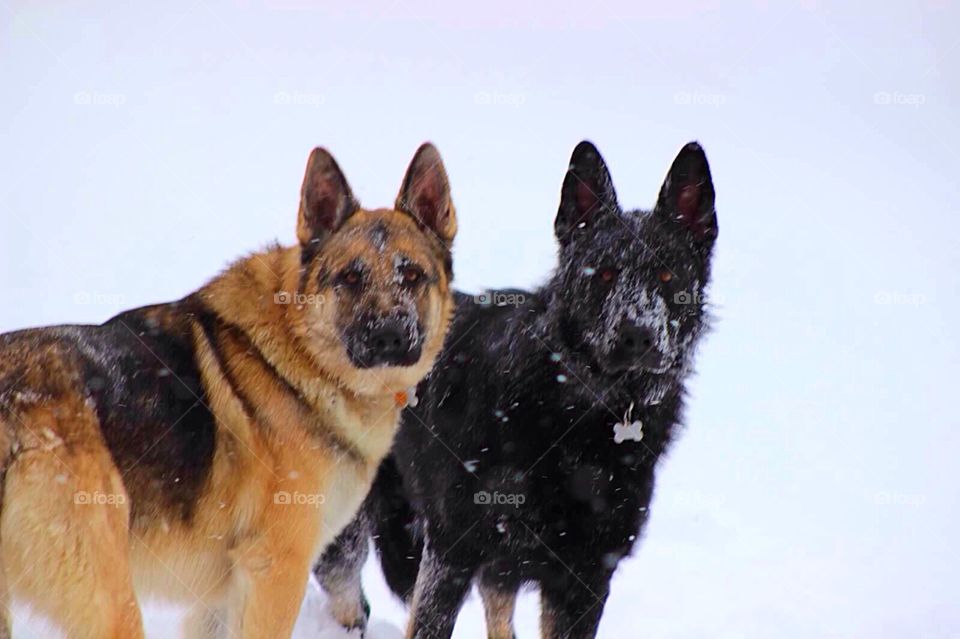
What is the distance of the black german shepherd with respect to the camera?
4.49 meters

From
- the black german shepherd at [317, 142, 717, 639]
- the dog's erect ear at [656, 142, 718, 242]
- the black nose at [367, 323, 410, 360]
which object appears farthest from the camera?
the dog's erect ear at [656, 142, 718, 242]

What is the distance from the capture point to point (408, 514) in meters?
5.25

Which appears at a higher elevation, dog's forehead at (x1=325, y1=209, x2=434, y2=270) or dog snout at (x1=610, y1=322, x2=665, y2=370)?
dog's forehead at (x1=325, y1=209, x2=434, y2=270)

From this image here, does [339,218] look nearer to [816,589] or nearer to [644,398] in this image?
[644,398]

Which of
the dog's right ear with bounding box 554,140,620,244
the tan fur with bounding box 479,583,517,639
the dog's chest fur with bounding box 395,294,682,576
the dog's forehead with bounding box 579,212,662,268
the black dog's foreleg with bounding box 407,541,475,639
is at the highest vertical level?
the dog's right ear with bounding box 554,140,620,244

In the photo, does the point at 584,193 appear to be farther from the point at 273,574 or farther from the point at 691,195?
the point at 273,574

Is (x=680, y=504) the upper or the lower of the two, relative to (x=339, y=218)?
lower

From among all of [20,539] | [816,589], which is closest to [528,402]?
[20,539]

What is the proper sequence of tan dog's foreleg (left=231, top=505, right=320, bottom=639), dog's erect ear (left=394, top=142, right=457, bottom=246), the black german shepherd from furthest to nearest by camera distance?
the black german shepherd < dog's erect ear (left=394, top=142, right=457, bottom=246) < tan dog's foreleg (left=231, top=505, right=320, bottom=639)

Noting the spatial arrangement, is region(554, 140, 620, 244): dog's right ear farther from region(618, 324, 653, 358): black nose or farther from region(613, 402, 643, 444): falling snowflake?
region(613, 402, 643, 444): falling snowflake

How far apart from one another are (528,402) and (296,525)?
136 centimetres

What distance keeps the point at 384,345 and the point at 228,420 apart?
678mm

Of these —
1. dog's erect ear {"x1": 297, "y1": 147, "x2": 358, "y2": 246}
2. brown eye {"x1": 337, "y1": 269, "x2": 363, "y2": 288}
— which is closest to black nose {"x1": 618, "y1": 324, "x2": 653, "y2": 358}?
brown eye {"x1": 337, "y1": 269, "x2": 363, "y2": 288}

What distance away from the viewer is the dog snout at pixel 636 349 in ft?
14.2
